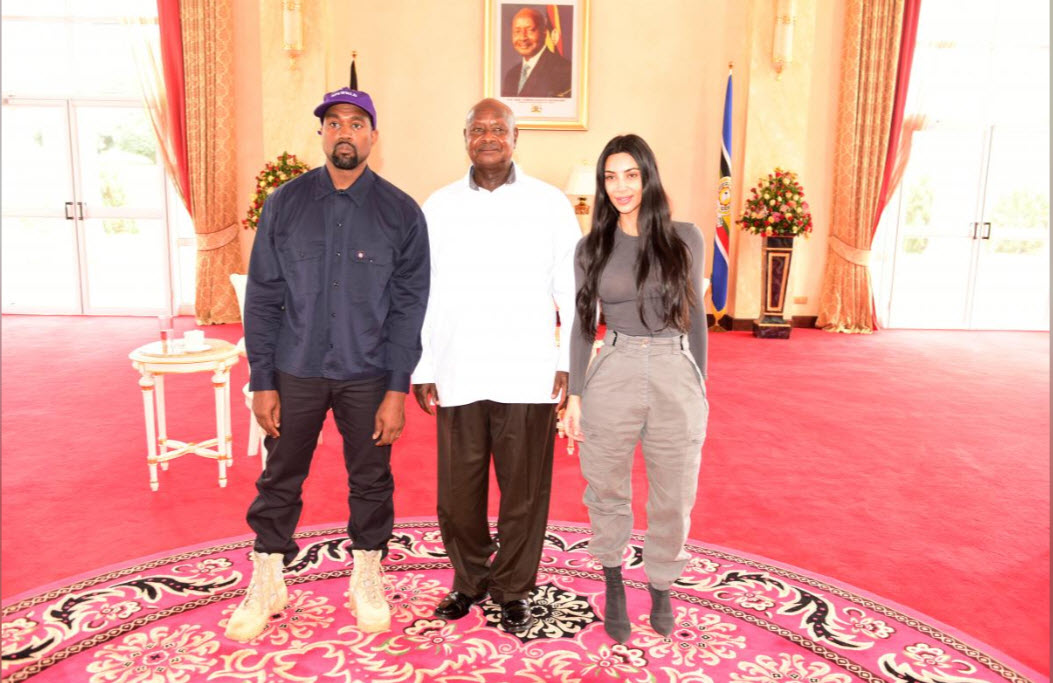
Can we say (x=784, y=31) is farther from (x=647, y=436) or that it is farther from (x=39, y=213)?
(x=39, y=213)

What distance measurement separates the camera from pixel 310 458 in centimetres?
292

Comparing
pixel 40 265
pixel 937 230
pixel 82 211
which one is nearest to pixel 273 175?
pixel 82 211

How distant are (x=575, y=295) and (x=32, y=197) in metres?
9.74

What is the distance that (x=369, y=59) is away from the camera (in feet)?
31.2

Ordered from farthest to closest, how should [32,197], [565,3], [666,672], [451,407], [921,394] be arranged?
[32,197]
[565,3]
[921,394]
[451,407]
[666,672]

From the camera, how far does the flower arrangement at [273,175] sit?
8.77 meters

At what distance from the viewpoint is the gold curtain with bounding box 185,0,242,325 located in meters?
9.27

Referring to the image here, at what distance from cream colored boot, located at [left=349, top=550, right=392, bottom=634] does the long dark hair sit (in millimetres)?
1335

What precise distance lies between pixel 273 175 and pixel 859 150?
706 cm

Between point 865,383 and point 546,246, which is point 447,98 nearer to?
point 865,383

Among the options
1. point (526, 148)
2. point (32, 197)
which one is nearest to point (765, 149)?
point (526, 148)

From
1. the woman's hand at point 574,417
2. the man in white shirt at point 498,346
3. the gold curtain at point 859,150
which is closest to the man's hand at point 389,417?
the man in white shirt at point 498,346

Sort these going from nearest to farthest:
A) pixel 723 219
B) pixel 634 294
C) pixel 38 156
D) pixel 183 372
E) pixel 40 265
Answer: pixel 634 294
pixel 183 372
pixel 723 219
pixel 38 156
pixel 40 265

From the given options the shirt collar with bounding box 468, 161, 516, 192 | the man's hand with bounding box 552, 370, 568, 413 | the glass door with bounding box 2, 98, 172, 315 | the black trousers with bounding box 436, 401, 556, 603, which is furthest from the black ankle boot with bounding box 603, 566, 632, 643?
the glass door with bounding box 2, 98, 172, 315
